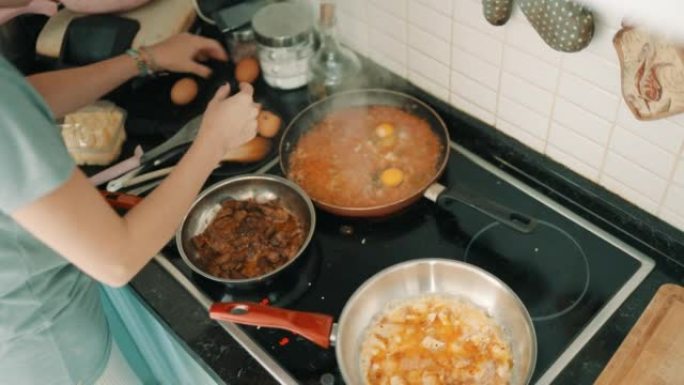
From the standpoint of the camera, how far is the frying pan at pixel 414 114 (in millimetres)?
1143

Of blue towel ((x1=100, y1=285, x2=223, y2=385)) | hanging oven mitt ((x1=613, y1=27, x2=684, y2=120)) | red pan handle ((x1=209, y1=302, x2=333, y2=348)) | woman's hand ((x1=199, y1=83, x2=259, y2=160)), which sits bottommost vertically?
blue towel ((x1=100, y1=285, x2=223, y2=385))

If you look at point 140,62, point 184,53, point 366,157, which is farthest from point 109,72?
point 366,157

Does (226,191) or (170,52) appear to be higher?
(170,52)

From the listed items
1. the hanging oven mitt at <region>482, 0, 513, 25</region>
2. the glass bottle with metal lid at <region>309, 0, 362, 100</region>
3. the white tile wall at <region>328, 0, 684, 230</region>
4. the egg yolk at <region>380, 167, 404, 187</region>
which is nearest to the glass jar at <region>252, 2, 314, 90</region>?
the glass bottle with metal lid at <region>309, 0, 362, 100</region>

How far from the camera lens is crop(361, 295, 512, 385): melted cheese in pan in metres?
1.01

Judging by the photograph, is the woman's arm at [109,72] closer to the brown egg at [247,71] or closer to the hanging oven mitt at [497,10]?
the brown egg at [247,71]

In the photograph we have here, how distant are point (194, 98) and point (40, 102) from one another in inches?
29.4

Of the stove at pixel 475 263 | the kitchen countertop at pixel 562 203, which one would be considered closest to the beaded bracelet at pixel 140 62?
the kitchen countertop at pixel 562 203

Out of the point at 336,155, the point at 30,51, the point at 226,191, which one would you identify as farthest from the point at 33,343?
the point at 30,51

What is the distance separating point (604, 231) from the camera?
117cm

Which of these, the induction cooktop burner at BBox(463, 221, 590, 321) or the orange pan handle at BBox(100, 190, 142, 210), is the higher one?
the orange pan handle at BBox(100, 190, 142, 210)

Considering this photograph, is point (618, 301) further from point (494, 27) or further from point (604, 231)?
point (494, 27)

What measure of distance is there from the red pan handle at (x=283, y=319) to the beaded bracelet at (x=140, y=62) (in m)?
0.67

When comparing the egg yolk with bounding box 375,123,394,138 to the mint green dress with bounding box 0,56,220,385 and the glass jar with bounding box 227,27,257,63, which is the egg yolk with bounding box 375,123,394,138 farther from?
the mint green dress with bounding box 0,56,220,385
